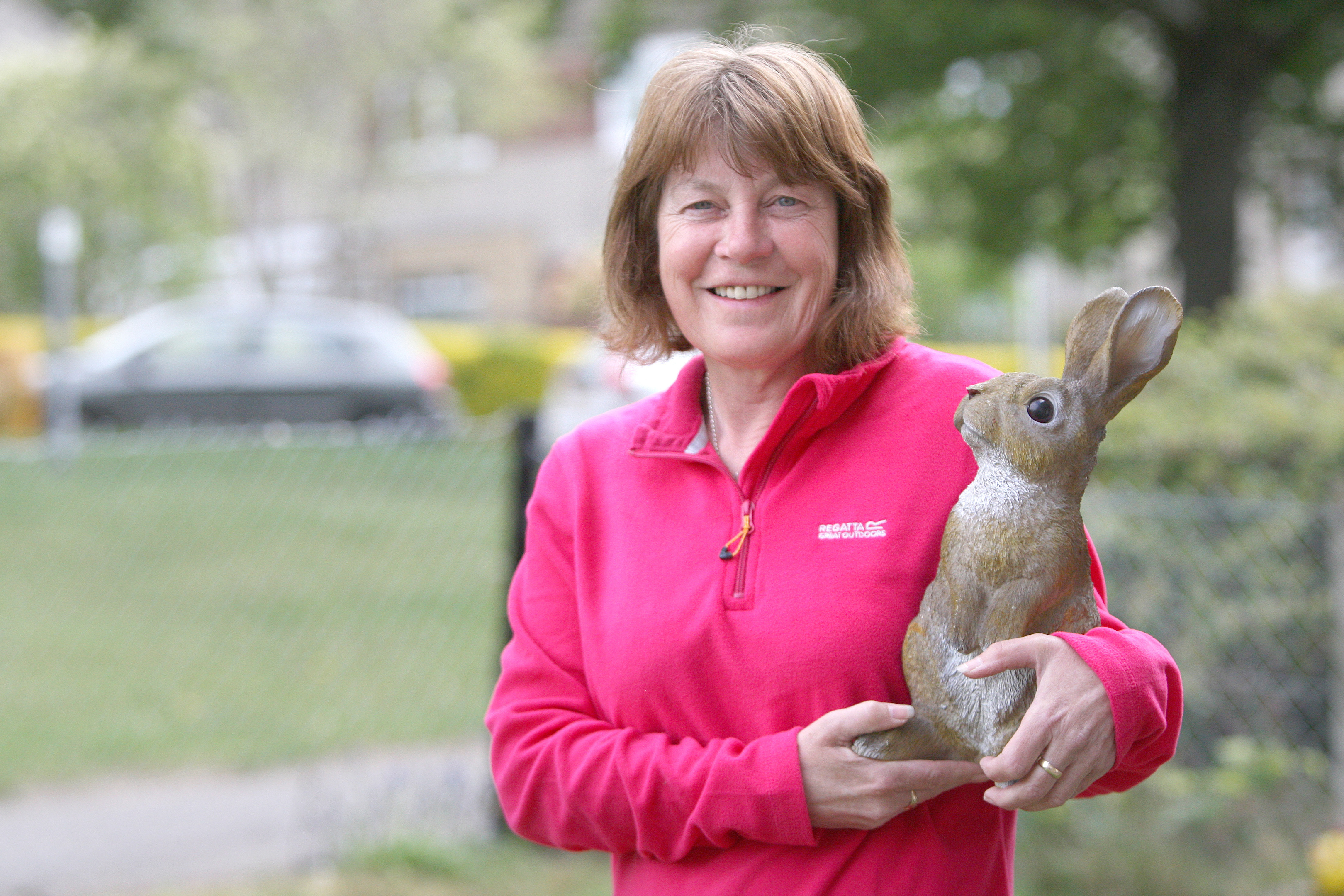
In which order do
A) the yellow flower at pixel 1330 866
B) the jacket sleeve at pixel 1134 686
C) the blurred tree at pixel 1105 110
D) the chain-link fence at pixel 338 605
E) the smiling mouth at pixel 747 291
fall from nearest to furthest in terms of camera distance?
the jacket sleeve at pixel 1134 686, the smiling mouth at pixel 747 291, the yellow flower at pixel 1330 866, the chain-link fence at pixel 338 605, the blurred tree at pixel 1105 110

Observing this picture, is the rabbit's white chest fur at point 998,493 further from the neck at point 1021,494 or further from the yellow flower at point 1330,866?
the yellow flower at point 1330,866

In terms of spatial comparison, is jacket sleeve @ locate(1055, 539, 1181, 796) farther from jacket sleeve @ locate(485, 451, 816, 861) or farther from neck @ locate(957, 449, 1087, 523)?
jacket sleeve @ locate(485, 451, 816, 861)

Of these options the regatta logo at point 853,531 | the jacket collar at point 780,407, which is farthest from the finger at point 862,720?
the jacket collar at point 780,407

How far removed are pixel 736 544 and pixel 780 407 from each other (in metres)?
0.21

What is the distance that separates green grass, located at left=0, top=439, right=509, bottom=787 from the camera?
17.6 feet

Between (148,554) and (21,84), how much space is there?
1431 centimetres

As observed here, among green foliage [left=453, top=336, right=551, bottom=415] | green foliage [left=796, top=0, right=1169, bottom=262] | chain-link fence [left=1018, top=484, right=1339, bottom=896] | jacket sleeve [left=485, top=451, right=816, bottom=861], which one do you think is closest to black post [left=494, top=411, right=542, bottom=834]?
chain-link fence [left=1018, top=484, right=1339, bottom=896]

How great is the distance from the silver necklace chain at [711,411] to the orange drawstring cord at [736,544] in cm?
15

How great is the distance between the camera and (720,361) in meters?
1.83

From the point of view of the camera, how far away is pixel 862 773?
1.59 meters

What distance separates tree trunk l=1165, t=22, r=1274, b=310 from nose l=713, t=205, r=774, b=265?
6.75 metres

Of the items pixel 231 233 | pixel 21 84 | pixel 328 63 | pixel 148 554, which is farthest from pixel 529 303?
pixel 148 554

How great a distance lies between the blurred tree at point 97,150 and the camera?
16688 mm

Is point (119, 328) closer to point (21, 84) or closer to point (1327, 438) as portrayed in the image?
point (21, 84)
